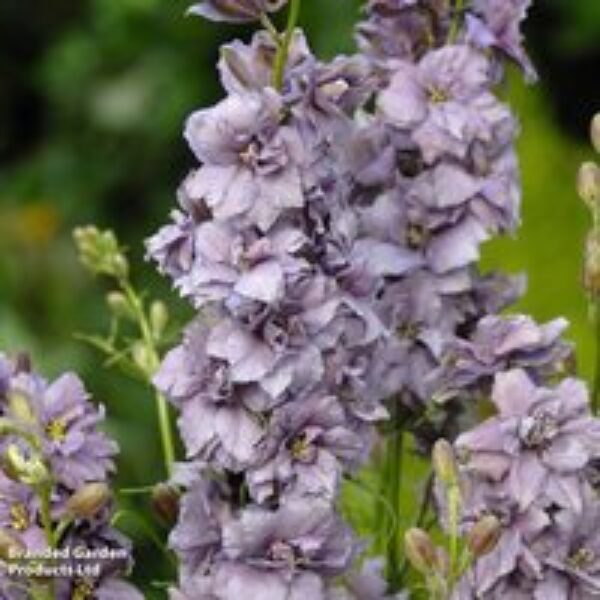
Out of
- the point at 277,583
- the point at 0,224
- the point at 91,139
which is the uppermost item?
the point at 91,139

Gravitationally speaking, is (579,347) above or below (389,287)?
above

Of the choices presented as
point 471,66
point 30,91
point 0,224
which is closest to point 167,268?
point 471,66

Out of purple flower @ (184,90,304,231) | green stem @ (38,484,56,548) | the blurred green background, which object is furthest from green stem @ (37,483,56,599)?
the blurred green background


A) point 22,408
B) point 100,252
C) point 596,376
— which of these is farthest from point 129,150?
point 22,408

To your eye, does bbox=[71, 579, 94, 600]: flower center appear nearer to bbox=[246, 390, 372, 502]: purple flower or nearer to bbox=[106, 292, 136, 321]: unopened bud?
bbox=[246, 390, 372, 502]: purple flower

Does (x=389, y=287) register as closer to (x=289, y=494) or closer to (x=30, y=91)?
(x=289, y=494)

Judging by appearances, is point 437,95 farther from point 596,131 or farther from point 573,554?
point 573,554
